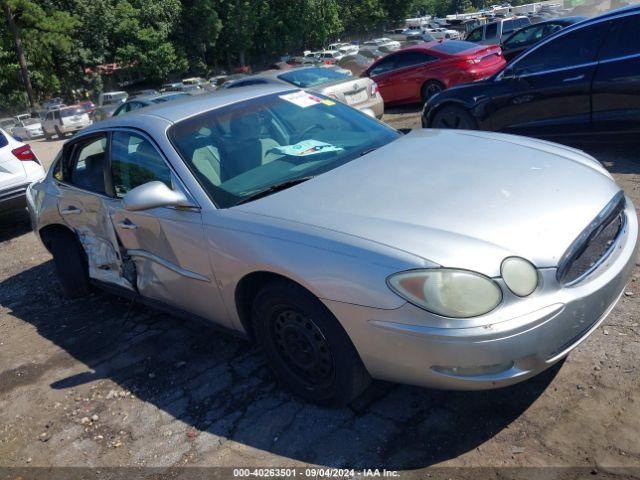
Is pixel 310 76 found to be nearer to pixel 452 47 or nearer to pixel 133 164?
pixel 452 47

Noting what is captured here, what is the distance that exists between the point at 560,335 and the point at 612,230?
0.84 meters

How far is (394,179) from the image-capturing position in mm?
3166

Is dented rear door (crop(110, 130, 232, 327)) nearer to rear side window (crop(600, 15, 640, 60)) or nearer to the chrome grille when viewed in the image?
the chrome grille

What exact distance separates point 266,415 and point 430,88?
10100 mm

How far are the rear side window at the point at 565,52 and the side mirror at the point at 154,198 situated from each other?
4949mm

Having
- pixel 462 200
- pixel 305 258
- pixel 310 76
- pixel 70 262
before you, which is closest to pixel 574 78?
pixel 462 200

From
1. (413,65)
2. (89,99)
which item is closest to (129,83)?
(89,99)

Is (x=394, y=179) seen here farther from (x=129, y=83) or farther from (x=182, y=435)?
(x=129, y=83)

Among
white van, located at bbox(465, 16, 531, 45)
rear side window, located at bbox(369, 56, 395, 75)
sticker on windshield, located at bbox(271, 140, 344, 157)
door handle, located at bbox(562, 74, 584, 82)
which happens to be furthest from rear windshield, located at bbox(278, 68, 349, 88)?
white van, located at bbox(465, 16, 531, 45)

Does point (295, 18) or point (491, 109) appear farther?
point (295, 18)

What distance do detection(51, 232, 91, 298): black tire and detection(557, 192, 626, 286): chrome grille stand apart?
3836mm

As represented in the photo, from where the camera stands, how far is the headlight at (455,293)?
2377 millimetres

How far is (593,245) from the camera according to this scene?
9.14ft

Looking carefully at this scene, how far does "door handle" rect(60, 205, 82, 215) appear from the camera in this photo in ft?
14.8
